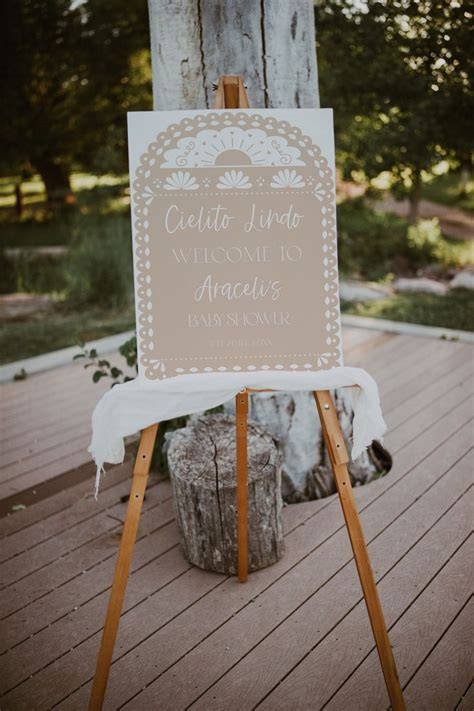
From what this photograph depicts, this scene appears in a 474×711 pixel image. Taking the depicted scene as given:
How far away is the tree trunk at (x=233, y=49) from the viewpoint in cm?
225

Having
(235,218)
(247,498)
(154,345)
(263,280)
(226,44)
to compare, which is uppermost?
(226,44)

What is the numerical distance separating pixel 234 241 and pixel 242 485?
0.74m

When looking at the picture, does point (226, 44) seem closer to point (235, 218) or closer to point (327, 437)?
point (235, 218)

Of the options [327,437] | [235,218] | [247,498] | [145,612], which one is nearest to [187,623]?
[145,612]

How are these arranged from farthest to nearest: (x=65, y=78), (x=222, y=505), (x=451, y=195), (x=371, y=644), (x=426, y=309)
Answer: (x=451, y=195)
(x=65, y=78)
(x=426, y=309)
(x=222, y=505)
(x=371, y=644)

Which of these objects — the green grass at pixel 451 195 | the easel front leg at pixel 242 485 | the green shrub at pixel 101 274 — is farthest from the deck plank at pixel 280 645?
the green grass at pixel 451 195

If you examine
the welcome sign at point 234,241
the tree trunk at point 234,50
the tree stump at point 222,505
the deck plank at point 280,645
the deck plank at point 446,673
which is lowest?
the deck plank at point 446,673

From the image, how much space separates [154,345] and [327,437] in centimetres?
47

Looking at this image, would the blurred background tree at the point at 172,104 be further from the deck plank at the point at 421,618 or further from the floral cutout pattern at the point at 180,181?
the deck plank at the point at 421,618

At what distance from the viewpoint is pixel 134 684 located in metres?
1.74

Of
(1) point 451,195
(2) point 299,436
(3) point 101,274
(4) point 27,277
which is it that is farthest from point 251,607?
(1) point 451,195

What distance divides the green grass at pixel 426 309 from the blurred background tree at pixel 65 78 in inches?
193

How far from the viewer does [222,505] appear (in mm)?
2123

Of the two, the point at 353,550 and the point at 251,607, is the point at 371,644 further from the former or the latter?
the point at 353,550
